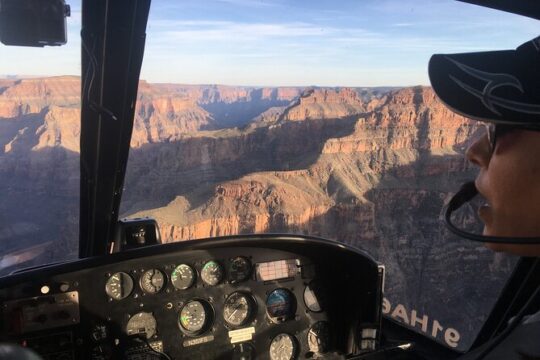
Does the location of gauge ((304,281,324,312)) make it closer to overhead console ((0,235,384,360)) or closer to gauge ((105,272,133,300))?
overhead console ((0,235,384,360))

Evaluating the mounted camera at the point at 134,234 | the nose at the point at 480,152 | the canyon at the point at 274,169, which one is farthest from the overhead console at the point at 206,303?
the canyon at the point at 274,169

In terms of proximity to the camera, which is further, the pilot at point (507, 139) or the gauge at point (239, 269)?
the gauge at point (239, 269)

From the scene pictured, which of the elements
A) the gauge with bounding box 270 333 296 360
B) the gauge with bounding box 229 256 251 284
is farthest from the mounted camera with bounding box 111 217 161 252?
the gauge with bounding box 270 333 296 360

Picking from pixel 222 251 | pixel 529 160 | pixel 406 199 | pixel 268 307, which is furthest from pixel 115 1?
pixel 406 199

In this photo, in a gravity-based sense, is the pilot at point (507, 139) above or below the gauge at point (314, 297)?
above

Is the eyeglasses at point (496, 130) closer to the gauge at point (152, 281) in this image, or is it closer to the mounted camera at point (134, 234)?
the gauge at point (152, 281)

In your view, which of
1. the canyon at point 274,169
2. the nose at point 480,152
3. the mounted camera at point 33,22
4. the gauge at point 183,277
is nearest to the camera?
the nose at point 480,152
